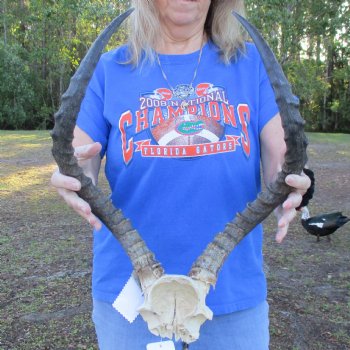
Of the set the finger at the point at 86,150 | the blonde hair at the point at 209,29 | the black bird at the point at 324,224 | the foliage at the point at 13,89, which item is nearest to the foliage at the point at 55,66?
the foliage at the point at 13,89

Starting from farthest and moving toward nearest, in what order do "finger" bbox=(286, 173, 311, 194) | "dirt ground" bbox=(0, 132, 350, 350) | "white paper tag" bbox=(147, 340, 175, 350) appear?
"dirt ground" bbox=(0, 132, 350, 350) → "white paper tag" bbox=(147, 340, 175, 350) → "finger" bbox=(286, 173, 311, 194)

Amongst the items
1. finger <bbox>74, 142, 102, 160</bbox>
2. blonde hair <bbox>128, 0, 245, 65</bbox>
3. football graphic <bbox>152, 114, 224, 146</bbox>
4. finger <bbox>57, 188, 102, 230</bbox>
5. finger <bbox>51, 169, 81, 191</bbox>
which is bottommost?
finger <bbox>57, 188, 102, 230</bbox>

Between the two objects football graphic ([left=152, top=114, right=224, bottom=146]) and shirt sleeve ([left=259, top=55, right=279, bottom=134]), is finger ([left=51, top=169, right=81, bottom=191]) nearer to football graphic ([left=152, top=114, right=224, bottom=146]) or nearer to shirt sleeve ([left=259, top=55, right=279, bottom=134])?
football graphic ([left=152, top=114, right=224, bottom=146])

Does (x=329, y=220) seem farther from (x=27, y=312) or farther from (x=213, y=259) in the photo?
(x=213, y=259)

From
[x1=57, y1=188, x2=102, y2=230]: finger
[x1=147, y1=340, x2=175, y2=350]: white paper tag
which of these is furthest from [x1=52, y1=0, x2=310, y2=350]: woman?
[x1=57, y1=188, x2=102, y2=230]: finger

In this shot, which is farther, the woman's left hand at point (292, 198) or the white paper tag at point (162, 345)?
the white paper tag at point (162, 345)

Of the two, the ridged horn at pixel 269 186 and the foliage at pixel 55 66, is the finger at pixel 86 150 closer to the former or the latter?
the ridged horn at pixel 269 186

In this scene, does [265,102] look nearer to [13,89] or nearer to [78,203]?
[78,203]

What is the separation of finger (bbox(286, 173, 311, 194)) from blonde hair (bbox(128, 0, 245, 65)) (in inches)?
32.9

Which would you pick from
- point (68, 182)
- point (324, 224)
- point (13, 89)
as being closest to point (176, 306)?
point (68, 182)

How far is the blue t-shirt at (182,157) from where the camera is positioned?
8.84 ft

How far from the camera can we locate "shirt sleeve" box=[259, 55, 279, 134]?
2.75 metres

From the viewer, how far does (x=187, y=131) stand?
2723 millimetres

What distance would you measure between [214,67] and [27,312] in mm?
4529
